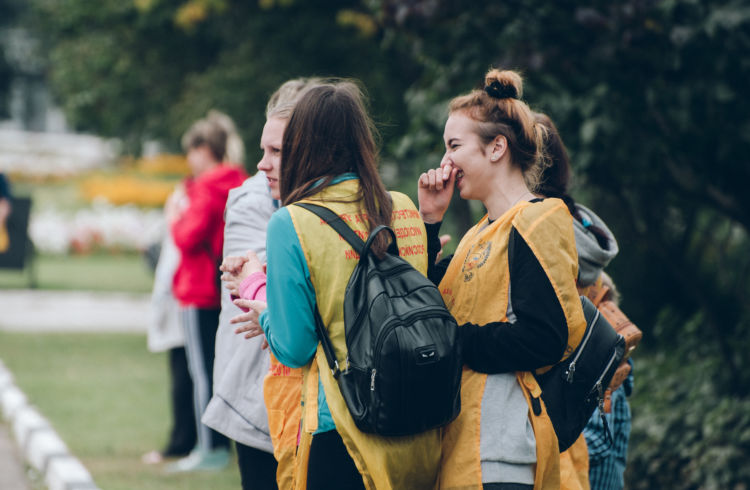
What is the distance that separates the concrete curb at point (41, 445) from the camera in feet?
16.3

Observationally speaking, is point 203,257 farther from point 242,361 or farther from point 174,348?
point 242,361

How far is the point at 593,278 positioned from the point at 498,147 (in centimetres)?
69

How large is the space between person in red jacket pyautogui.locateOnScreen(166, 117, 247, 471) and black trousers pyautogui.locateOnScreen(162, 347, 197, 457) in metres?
0.35

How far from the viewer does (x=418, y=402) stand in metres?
2.38

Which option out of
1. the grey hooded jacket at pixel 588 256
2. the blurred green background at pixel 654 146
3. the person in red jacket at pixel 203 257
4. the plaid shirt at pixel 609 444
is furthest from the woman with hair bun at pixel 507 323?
the person in red jacket at pixel 203 257

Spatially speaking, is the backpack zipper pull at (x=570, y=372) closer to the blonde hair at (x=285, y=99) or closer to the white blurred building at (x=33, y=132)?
the blonde hair at (x=285, y=99)

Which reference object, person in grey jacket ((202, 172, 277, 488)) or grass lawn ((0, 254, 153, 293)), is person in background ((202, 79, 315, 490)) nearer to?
person in grey jacket ((202, 172, 277, 488))

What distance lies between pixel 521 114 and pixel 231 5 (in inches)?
413

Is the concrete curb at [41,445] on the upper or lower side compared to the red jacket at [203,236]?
lower

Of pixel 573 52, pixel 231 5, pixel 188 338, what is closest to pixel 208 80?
pixel 231 5

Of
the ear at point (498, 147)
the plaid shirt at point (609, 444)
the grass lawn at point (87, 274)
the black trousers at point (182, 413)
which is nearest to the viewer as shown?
the ear at point (498, 147)

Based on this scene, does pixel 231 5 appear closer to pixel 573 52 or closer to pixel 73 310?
pixel 73 310

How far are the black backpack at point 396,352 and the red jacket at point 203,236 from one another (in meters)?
2.77

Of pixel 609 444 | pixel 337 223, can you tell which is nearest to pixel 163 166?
pixel 609 444
